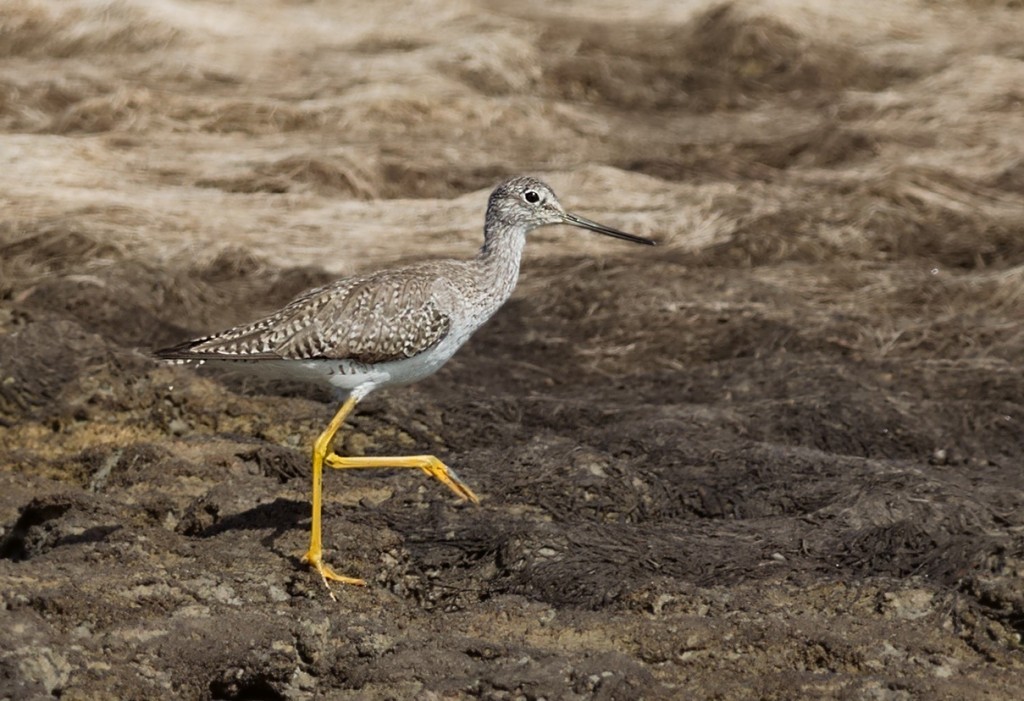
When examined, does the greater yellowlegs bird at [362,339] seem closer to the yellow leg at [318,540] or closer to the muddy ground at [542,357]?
the yellow leg at [318,540]

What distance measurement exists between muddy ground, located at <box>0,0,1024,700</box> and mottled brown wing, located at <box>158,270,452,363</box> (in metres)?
0.86

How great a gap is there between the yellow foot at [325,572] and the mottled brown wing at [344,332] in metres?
1.29

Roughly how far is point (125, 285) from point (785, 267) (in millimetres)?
6206

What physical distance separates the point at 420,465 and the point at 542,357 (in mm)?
4427

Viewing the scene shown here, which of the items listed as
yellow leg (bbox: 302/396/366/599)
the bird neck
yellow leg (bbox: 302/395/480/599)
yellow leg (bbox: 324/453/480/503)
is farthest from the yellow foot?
the bird neck

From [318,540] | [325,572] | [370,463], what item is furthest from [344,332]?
[325,572]

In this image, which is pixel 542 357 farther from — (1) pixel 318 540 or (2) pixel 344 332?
(1) pixel 318 540

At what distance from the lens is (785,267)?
15.4 meters

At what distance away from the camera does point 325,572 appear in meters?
8.39

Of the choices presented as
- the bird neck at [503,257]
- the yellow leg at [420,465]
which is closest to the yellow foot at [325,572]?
the yellow leg at [420,465]

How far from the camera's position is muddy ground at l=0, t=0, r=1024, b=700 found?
762 centimetres

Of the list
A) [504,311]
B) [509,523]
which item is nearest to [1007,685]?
[509,523]

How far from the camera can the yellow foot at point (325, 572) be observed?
8.38m

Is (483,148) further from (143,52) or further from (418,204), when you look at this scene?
(143,52)
